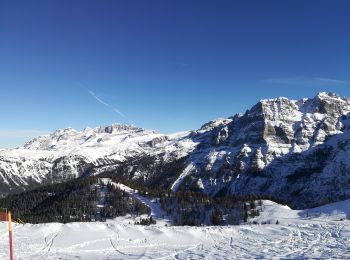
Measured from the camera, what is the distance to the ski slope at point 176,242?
1919 inches

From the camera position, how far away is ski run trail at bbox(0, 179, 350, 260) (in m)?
48.6

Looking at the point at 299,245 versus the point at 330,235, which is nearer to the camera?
the point at 299,245

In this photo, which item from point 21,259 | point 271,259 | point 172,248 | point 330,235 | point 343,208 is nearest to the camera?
point 271,259

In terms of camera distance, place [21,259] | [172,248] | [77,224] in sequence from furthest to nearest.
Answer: [77,224] → [172,248] → [21,259]

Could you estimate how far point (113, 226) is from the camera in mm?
72062

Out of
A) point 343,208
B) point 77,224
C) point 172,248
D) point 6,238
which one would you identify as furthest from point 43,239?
point 343,208

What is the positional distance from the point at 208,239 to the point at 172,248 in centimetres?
804

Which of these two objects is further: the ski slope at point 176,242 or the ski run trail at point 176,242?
the ski slope at point 176,242

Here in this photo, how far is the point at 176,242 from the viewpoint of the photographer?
58.8 meters

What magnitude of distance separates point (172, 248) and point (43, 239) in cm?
2144

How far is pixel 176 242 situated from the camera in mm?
58812

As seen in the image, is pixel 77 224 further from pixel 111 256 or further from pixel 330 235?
pixel 330 235

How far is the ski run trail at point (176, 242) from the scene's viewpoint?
48.6 metres

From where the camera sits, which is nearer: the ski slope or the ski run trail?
the ski run trail
